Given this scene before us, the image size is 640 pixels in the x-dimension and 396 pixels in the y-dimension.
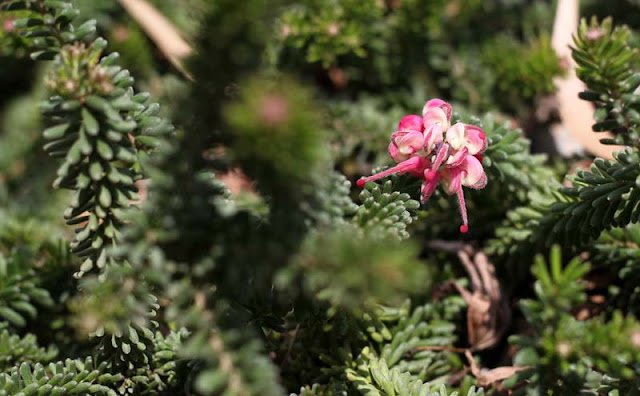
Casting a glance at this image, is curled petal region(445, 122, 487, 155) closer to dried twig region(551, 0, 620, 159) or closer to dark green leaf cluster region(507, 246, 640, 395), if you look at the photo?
dark green leaf cluster region(507, 246, 640, 395)

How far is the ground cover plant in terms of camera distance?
2.22ft

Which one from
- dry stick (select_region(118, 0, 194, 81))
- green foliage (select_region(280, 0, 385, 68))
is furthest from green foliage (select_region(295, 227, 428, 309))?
dry stick (select_region(118, 0, 194, 81))

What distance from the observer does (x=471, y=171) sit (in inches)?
37.1

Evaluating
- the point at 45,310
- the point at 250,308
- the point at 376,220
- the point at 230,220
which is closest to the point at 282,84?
the point at 230,220

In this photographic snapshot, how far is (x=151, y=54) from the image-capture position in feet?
5.75

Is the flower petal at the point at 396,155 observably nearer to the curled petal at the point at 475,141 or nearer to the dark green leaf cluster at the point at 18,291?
the curled petal at the point at 475,141

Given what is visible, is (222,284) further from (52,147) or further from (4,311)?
(4,311)

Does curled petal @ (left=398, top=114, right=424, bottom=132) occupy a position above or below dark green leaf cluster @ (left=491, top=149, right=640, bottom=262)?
below

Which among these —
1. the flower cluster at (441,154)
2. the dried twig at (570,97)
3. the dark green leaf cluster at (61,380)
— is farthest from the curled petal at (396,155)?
the dried twig at (570,97)

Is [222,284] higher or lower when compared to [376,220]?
lower

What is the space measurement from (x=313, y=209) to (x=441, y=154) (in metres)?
0.29

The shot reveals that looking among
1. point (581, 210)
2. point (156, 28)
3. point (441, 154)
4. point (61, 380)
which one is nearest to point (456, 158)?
point (441, 154)

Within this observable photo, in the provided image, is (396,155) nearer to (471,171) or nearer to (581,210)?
(471,171)

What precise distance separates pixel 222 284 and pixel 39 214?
103 cm
